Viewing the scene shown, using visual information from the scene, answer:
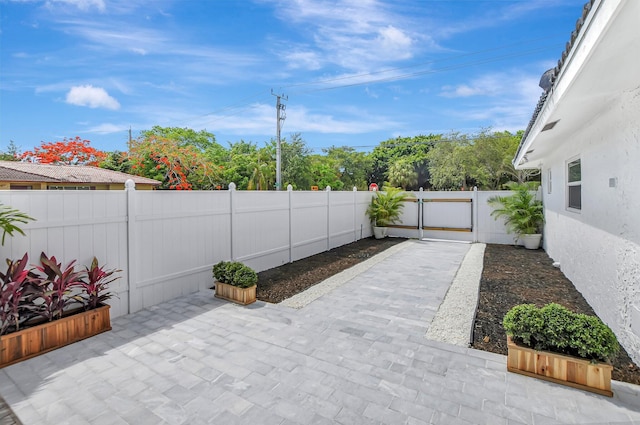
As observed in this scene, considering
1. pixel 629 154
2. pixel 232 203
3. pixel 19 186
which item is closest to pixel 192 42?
pixel 232 203

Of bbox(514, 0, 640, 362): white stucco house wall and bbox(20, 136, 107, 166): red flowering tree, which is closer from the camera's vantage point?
bbox(514, 0, 640, 362): white stucco house wall

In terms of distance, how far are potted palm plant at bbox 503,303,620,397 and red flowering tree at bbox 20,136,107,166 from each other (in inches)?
1063

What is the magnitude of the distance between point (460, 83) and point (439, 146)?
9.91 metres

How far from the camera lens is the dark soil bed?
373cm

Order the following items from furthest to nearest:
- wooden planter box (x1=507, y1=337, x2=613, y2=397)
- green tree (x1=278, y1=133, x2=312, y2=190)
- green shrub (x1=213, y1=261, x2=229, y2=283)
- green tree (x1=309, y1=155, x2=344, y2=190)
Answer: green tree (x1=309, y1=155, x2=344, y2=190) < green tree (x1=278, y1=133, x2=312, y2=190) < green shrub (x1=213, y1=261, x2=229, y2=283) < wooden planter box (x1=507, y1=337, x2=613, y2=397)

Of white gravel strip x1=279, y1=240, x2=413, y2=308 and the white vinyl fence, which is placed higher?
the white vinyl fence

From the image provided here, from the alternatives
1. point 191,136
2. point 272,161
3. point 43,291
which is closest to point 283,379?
point 43,291

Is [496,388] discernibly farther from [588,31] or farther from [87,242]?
[87,242]

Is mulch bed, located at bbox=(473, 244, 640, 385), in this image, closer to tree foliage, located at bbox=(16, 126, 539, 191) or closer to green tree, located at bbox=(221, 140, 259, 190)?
tree foliage, located at bbox=(16, 126, 539, 191)

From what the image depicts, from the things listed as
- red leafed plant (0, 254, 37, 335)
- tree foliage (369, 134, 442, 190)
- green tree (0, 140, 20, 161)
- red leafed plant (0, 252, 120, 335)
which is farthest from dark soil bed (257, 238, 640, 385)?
green tree (0, 140, 20, 161)

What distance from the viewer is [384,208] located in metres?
12.1

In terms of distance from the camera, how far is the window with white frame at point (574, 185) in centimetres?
559

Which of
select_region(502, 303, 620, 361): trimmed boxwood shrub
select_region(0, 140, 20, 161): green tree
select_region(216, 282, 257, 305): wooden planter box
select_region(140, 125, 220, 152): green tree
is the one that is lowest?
select_region(216, 282, 257, 305): wooden planter box

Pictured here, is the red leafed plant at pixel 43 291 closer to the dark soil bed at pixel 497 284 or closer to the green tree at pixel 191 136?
the dark soil bed at pixel 497 284
